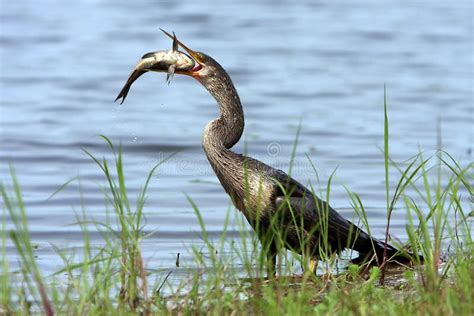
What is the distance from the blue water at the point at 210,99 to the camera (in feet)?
30.7

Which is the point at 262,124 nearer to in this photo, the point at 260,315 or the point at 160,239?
the point at 160,239

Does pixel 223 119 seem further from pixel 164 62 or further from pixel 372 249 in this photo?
pixel 372 249

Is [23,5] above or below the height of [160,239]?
above

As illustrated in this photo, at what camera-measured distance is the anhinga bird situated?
6011 mm

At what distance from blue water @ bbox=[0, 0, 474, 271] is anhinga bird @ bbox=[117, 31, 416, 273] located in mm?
296

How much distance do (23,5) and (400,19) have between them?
626 cm

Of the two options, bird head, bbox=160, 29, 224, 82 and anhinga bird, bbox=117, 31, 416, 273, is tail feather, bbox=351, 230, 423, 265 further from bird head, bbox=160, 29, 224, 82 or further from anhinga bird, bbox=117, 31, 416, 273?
bird head, bbox=160, 29, 224, 82

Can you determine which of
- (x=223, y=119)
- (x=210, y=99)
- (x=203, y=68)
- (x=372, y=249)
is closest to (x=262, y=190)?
(x=223, y=119)

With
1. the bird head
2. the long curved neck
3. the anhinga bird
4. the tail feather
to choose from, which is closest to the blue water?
the anhinga bird

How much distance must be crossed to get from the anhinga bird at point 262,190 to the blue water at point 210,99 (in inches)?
11.7

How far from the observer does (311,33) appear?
1814 cm

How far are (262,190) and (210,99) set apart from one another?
7531 mm

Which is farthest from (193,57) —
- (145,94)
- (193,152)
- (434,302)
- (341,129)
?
(145,94)

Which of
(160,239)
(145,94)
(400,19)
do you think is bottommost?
(160,239)
